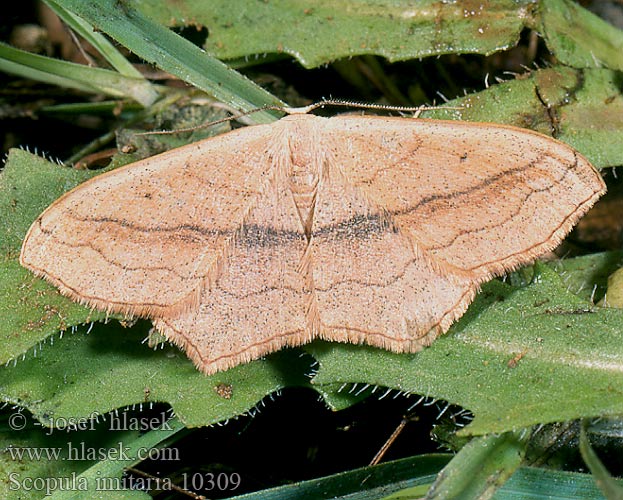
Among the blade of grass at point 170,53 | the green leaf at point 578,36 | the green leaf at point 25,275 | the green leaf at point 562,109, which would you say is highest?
the green leaf at point 578,36

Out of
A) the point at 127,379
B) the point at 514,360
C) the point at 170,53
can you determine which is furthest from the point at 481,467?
the point at 170,53

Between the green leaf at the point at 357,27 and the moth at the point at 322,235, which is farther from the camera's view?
the green leaf at the point at 357,27

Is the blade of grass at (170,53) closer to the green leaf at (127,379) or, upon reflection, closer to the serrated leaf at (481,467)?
the green leaf at (127,379)

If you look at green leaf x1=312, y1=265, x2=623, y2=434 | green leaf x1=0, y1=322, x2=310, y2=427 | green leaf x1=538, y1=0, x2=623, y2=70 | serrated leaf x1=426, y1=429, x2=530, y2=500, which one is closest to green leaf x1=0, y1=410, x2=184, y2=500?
green leaf x1=0, y1=322, x2=310, y2=427

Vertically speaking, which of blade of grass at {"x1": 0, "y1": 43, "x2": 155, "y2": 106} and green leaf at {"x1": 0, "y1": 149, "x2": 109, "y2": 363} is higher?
blade of grass at {"x1": 0, "y1": 43, "x2": 155, "y2": 106}

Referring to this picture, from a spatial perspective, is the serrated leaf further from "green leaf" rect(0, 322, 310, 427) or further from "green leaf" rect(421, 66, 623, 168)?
"green leaf" rect(421, 66, 623, 168)

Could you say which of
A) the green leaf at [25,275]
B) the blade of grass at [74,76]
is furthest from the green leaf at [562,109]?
the green leaf at [25,275]

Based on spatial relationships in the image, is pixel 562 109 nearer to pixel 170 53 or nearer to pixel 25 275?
pixel 170 53

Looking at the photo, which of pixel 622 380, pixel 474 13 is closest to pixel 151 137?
pixel 474 13
